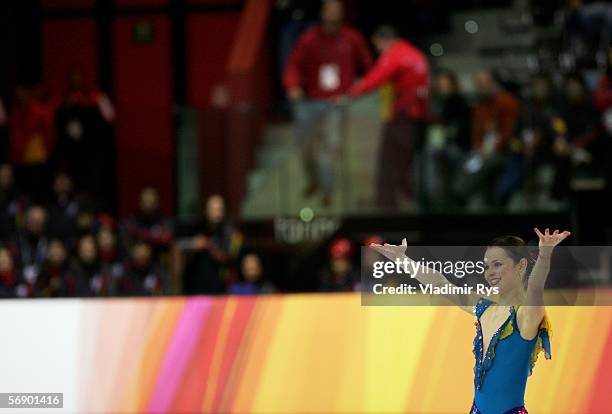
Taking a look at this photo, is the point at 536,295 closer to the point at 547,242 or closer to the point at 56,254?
the point at 547,242

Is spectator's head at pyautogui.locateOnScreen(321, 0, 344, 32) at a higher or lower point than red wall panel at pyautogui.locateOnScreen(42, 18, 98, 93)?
higher

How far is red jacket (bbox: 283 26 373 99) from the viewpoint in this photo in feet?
44.1

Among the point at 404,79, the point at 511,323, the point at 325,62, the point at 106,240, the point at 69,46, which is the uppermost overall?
the point at 69,46

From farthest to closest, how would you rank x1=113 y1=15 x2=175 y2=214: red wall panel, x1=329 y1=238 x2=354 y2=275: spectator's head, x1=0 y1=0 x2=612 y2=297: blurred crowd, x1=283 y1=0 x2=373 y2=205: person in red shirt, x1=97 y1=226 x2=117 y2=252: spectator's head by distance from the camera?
x1=113 y1=15 x2=175 y2=214: red wall panel
x1=283 y1=0 x2=373 y2=205: person in red shirt
x1=97 y1=226 x2=117 y2=252: spectator's head
x1=0 y1=0 x2=612 y2=297: blurred crowd
x1=329 y1=238 x2=354 y2=275: spectator's head

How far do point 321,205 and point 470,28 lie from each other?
3.90m

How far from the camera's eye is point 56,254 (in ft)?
40.9

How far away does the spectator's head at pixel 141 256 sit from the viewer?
1263 cm

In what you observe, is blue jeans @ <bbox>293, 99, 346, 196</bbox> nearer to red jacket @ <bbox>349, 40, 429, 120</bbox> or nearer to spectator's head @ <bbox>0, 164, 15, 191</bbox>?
red jacket @ <bbox>349, 40, 429, 120</bbox>

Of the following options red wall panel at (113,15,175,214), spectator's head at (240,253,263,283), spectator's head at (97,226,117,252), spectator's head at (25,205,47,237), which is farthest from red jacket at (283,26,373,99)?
spectator's head at (25,205,47,237)

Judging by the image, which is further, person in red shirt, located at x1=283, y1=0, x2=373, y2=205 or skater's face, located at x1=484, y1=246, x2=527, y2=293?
person in red shirt, located at x1=283, y1=0, x2=373, y2=205

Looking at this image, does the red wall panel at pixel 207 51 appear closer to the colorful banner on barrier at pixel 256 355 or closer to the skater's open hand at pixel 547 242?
the colorful banner on barrier at pixel 256 355

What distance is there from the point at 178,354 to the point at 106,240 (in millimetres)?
6382

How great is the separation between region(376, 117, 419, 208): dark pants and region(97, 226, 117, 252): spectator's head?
8.26ft

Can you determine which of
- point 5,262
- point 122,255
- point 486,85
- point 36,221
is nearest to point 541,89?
point 486,85
